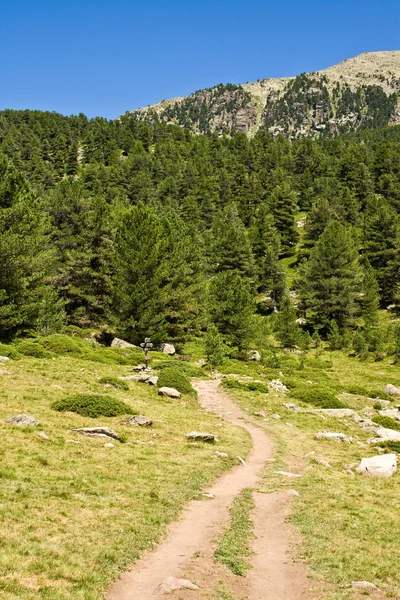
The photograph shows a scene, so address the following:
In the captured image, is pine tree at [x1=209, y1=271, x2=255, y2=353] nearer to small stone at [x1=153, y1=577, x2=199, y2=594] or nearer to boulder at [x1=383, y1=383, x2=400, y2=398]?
boulder at [x1=383, y1=383, x2=400, y2=398]

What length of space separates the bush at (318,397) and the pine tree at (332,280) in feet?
112

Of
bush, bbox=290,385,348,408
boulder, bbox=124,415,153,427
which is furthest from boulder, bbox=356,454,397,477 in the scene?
bush, bbox=290,385,348,408

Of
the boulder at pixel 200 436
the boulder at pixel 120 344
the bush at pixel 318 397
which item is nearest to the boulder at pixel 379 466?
the boulder at pixel 200 436

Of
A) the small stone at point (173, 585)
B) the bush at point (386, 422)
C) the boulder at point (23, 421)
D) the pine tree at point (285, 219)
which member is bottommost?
the bush at point (386, 422)

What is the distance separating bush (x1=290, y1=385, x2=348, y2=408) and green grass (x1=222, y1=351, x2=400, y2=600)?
3766mm

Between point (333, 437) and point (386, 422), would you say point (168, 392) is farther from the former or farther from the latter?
point (386, 422)

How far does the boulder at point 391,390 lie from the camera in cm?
3746

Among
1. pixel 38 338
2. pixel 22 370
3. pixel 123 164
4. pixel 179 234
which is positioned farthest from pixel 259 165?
pixel 22 370

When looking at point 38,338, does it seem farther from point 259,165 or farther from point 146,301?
point 259,165

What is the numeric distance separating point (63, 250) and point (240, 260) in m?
34.2

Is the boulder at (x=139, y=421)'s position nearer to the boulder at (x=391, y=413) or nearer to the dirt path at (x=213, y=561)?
the dirt path at (x=213, y=561)

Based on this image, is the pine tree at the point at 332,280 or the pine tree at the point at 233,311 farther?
the pine tree at the point at 332,280

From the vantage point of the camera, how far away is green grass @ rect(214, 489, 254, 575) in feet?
27.3

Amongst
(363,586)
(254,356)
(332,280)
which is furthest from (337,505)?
(332,280)
